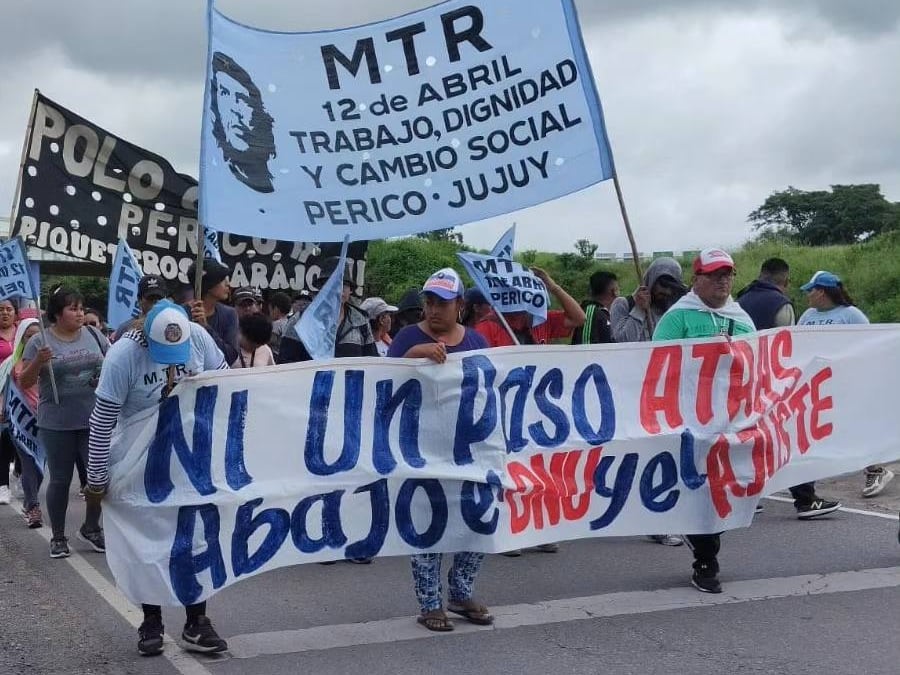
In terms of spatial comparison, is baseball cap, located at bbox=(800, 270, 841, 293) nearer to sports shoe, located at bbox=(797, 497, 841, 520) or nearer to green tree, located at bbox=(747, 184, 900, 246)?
sports shoe, located at bbox=(797, 497, 841, 520)

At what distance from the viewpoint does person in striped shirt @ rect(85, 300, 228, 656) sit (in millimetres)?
5133

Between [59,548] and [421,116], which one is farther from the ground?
[421,116]

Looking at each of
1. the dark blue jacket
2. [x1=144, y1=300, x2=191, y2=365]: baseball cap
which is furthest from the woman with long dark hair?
the dark blue jacket

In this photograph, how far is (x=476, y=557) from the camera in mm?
5762

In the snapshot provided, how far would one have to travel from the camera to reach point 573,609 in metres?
5.93

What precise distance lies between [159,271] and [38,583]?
3.99m

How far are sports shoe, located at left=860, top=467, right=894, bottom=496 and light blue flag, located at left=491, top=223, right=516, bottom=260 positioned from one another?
372 cm

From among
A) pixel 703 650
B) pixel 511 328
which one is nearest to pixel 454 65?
pixel 511 328

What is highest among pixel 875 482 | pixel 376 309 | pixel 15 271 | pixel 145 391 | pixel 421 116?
pixel 421 116

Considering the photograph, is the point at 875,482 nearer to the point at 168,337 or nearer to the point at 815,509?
the point at 815,509

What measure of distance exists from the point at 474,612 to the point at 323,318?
2.11 metres

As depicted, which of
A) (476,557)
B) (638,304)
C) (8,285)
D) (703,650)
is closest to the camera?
(703,650)

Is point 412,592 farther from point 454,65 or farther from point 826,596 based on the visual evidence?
point 454,65

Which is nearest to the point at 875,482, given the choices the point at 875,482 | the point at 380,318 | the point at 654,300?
the point at 875,482
